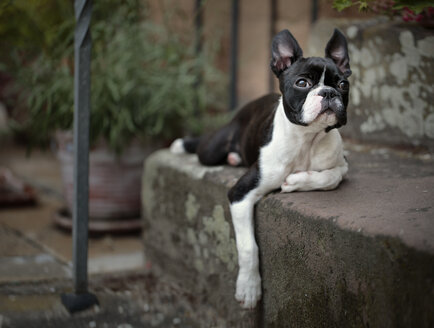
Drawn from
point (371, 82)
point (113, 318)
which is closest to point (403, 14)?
point (371, 82)

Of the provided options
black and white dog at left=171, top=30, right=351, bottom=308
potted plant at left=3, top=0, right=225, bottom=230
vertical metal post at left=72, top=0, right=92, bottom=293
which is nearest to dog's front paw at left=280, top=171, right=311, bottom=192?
black and white dog at left=171, top=30, right=351, bottom=308

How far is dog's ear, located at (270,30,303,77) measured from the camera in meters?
2.16

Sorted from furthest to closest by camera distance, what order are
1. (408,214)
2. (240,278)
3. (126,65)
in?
(126,65)
(240,278)
(408,214)

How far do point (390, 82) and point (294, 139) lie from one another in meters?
1.03

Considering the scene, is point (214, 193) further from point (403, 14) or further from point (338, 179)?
point (403, 14)

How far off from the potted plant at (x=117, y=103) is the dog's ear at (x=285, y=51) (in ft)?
6.30

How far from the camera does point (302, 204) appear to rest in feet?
6.88

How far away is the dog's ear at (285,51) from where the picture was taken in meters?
2.16

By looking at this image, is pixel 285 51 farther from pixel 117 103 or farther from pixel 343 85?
pixel 117 103

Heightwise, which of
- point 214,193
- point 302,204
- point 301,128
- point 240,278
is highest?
point 301,128

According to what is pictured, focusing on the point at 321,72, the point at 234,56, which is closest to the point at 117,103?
the point at 234,56

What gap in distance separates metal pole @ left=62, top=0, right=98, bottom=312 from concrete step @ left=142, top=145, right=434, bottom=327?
533mm

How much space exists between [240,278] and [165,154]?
1268 mm

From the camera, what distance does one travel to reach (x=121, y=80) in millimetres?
4125
